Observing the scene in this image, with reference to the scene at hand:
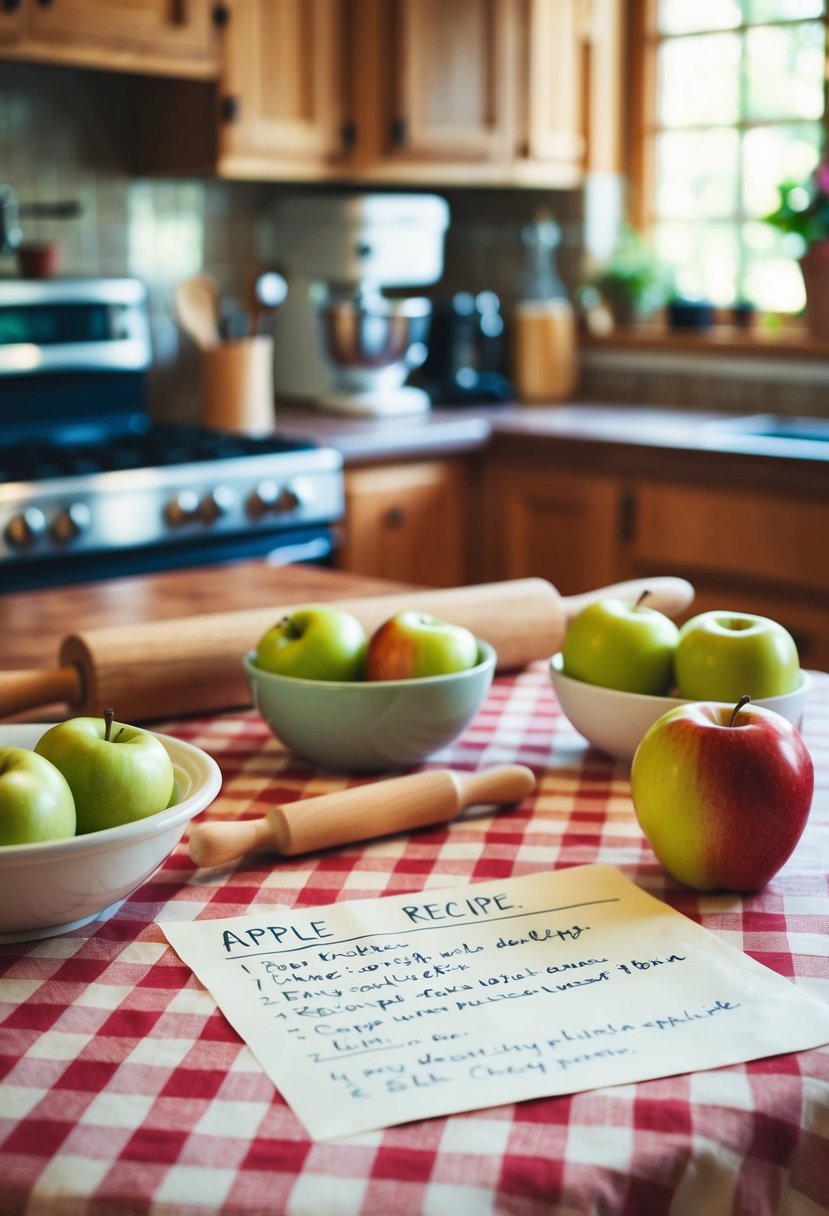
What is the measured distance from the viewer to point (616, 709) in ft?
3.81

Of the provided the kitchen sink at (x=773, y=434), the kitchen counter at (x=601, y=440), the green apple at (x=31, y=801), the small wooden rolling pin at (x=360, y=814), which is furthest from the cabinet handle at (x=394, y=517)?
the green apple at (x=31, y=801)

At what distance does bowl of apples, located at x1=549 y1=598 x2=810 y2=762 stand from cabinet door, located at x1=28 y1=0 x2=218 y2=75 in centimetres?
214

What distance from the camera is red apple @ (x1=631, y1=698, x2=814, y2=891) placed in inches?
36.4

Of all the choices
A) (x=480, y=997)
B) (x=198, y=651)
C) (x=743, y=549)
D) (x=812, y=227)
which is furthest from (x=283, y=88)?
(x=480, y=997)

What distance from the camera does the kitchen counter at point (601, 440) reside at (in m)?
2.84

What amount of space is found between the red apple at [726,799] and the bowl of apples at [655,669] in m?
0.17

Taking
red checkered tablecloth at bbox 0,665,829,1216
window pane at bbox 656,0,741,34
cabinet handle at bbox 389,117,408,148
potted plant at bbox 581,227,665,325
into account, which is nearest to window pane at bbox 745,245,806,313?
potted plant at bbox 581,227,665,325

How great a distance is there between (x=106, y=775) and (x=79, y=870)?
0.06 meters

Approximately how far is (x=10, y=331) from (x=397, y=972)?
2.54m

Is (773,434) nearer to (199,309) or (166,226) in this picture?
(199,309)

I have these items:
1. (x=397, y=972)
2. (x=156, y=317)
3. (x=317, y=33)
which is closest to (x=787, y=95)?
(x=317, y=33)

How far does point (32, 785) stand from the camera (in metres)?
0.82

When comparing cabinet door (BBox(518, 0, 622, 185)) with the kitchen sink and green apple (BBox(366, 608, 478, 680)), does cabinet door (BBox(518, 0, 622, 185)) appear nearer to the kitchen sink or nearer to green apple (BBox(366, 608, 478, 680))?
the kitchen sink

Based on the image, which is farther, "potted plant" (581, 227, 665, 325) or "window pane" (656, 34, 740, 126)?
"potted plant" (581, 227, 665, 325)
